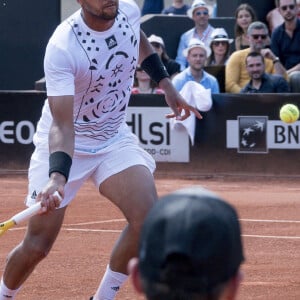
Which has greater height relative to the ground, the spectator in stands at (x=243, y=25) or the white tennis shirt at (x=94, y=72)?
the white tennis shirt at (x=94, y=72)

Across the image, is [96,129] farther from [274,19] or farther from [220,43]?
[274,19]

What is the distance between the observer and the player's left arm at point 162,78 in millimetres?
6246

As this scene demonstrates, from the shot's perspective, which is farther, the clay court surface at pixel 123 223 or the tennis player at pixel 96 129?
the clay court surface at pixel 123 223

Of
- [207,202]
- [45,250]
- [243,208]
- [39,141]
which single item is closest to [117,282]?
[45,250]

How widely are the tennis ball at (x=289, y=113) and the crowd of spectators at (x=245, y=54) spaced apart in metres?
0.43

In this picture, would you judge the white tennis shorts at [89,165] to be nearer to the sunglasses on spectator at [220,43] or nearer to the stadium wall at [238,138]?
the stadium wall at [238,138]

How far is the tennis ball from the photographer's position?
42.1 feet

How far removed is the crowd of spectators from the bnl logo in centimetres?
40

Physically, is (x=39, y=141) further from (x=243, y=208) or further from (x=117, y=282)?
(x=243, y=208)

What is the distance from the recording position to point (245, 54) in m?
13.8

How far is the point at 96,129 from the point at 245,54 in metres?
8.17

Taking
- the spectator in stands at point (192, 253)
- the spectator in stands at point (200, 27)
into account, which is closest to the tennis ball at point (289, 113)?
the spectator in stands at point (200, 27)

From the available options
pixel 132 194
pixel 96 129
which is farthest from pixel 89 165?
pixel 132 194

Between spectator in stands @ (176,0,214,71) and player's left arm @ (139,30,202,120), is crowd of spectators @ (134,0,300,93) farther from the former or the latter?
player's left arm @ (139,30,202,120)
